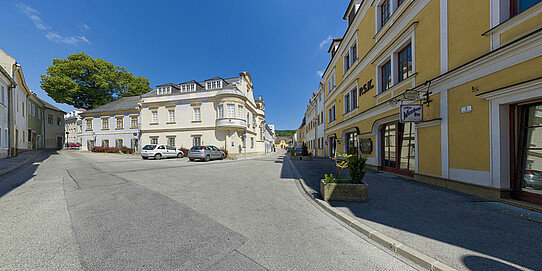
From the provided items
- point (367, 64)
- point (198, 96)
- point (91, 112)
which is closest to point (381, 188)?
point (367, 64)

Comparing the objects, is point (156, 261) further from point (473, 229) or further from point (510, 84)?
point (510, 84)

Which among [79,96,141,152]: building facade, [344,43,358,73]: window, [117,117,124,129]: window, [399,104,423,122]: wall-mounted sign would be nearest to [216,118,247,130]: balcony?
[79,96,141,152]: building facade

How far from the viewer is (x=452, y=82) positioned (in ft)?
20.0

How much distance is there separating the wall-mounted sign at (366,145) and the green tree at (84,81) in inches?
1645

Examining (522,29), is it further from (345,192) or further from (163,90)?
(163,90)

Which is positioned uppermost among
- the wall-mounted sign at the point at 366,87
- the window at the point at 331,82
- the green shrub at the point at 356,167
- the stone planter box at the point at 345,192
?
the window at the point at 331,82

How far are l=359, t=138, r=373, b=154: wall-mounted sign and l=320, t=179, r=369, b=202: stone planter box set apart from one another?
6.74 metres

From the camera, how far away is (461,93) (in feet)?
19.1

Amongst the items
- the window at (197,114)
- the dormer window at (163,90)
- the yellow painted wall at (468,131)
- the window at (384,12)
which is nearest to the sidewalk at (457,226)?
the yellow painted wall at (468,131)

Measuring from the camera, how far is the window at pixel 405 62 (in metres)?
8.25

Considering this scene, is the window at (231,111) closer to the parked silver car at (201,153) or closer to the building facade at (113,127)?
the parked silver car at (201,153)

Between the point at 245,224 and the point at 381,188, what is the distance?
493 centimetres

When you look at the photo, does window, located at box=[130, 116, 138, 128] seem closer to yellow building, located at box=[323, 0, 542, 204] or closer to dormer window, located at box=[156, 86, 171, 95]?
dormer window, located at box=[156, 86, 171, 95]

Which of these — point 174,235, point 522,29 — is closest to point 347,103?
point 522,29
